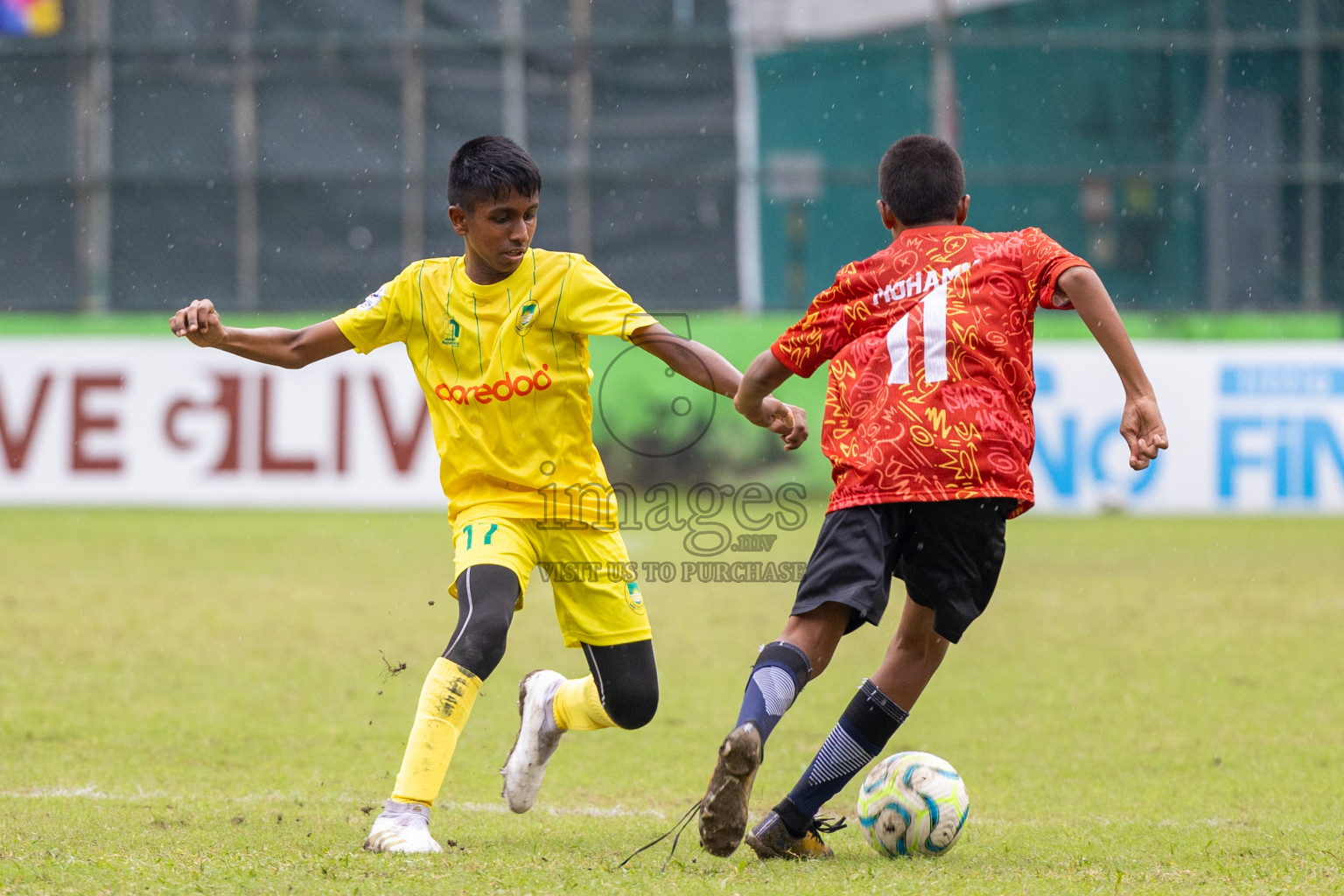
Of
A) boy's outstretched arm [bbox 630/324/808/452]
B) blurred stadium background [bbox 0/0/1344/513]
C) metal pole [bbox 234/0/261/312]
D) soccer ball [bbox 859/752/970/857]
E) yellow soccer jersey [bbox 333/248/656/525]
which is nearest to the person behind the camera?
soccer ball [bbox 859/752/970/857]

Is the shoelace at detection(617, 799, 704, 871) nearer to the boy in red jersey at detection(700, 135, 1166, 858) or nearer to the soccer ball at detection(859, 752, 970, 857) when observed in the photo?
the boy in red jersey at detection(700, 135, 1166, 858)

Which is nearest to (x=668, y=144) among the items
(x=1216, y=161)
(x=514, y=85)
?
(x=514, y=85)

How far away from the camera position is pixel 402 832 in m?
3.92

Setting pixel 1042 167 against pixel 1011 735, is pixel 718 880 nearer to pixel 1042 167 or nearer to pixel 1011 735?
pixel 1011 735

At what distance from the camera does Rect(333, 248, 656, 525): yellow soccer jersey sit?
442cm

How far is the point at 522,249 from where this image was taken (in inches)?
175

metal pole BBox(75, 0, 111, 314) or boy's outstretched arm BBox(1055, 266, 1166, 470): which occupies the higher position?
metal pole BBox(75, 0, 111, 314)

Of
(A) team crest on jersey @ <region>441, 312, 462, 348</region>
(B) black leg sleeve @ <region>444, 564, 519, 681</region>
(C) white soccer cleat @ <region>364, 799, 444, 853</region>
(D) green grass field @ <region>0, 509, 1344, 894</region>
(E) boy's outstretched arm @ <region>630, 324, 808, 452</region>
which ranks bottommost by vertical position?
(D) green grass field @ <region>0, 509, 1344, 894</region>

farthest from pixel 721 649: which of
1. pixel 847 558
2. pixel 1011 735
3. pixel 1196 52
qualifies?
pixel 1196 52

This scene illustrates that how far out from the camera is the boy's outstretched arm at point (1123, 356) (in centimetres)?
392

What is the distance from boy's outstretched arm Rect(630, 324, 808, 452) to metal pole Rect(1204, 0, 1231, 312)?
1323cm

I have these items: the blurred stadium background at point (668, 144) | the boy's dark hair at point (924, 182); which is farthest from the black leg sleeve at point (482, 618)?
the blurred stadium background at point (668, 144)

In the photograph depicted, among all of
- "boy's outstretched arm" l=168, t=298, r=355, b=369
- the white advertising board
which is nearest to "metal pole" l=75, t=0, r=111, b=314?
the white advertising board

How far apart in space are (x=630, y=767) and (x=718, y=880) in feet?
6.61
